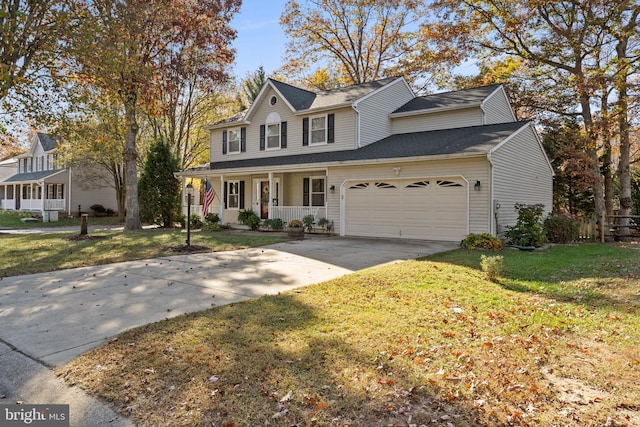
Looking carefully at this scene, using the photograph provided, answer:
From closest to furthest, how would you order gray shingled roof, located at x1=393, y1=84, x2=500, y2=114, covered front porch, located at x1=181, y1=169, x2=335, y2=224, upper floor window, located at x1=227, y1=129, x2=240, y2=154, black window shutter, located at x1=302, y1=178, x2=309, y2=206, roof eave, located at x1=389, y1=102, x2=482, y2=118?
roof eave, located at x1=389, y1=102, x2=482, y2=118 < gray shingled roof, located at x1=393, y1=84, x2=500, y2=114 < covered front porch, located at x1=181, y1=169, x2=335, y2=224 < black window shutter, located at x1=302, y1=178, x2=309, y2=206 < upper floor window, located at x1=227, y1=129, x2=240, y2=154

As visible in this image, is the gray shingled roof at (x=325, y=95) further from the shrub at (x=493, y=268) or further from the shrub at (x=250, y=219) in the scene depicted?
the shrub at (x=493, y=268)

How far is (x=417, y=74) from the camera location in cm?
2686

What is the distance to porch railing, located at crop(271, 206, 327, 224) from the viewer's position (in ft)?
55.1

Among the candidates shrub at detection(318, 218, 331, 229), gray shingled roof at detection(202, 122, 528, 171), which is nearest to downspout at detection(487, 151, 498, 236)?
gray shingled roof at detection(202, 122, 528, 171)

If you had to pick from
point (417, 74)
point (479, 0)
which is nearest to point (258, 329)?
point (479, 0)

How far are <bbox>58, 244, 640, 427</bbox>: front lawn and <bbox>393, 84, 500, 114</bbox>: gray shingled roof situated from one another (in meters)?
12.1

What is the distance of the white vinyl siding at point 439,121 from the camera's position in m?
16.1

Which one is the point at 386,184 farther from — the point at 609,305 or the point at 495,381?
the point at 495,381

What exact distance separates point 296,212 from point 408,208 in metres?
5.42

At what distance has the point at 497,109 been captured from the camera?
17.4m

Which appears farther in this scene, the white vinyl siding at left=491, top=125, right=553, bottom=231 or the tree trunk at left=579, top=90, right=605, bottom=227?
the tree trunk at left=579, top=90, right=605, bottom=227

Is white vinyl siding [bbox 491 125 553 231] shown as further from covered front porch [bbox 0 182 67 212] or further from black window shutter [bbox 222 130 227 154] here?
covered front porch [bbox 0 182 67 212]

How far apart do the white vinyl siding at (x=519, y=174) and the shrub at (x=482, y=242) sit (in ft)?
4.90

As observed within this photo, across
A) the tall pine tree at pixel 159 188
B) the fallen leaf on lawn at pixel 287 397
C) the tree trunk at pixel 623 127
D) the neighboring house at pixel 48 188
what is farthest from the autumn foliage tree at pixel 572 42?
the neighboring house at pixel 48 188
